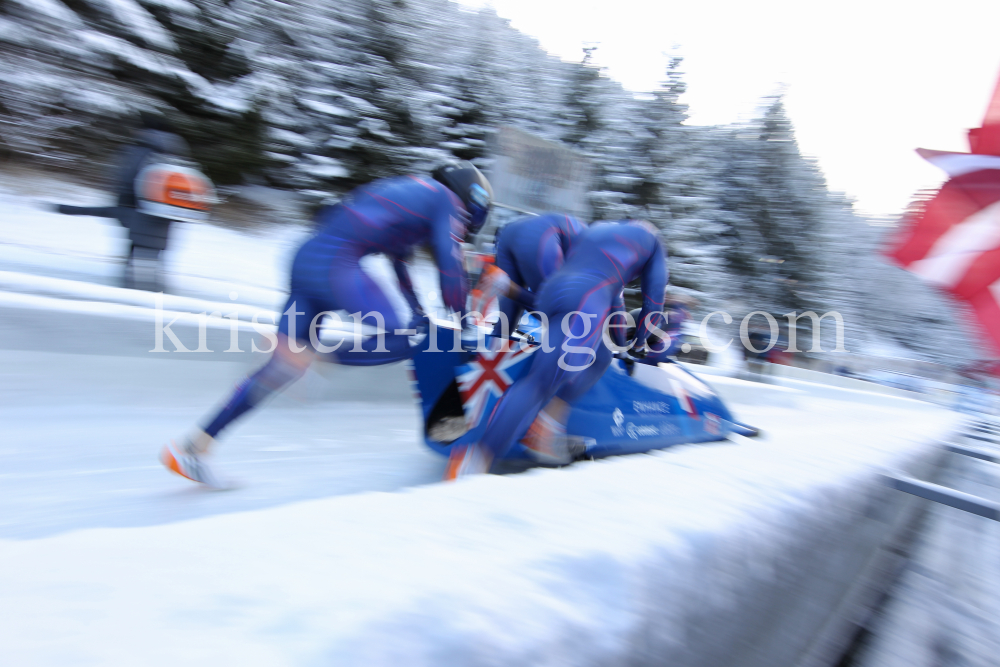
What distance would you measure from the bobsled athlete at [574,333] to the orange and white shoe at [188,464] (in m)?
0.62

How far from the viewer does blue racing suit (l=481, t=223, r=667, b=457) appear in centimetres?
157

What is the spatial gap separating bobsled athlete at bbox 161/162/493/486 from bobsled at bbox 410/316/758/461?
187mm

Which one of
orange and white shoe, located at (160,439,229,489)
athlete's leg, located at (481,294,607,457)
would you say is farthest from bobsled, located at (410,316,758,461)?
orange and white shoe, located at (160,439,229,489)

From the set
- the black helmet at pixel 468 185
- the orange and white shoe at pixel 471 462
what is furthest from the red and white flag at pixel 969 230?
the orange and white shoe at pixel 471 462

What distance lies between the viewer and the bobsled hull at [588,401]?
1.81 m

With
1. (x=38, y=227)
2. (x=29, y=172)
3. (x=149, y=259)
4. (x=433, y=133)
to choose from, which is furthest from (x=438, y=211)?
(x=433, y=133)

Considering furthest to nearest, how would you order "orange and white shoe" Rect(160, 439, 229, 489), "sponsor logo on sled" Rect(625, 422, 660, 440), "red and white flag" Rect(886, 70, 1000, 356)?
1. "red and white flag" Rect(886, 70, 1000, 356)
2. "sponsor logo on sled" Rect(625, 422, 660, 440)
3. "orange and white shoe" Rect(160, 439, 229, 489)

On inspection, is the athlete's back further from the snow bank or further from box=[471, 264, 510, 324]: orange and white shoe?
the snow bank

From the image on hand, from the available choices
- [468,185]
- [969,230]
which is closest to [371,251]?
[468,185]

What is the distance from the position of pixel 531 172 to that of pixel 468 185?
314 centimetres

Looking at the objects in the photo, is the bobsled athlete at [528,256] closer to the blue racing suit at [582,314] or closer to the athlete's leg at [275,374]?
the blue racing suit at [582,314]

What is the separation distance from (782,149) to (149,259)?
493 inches

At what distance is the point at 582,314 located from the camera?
1.65m

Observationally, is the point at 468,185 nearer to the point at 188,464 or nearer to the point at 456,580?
the point at 188,464
